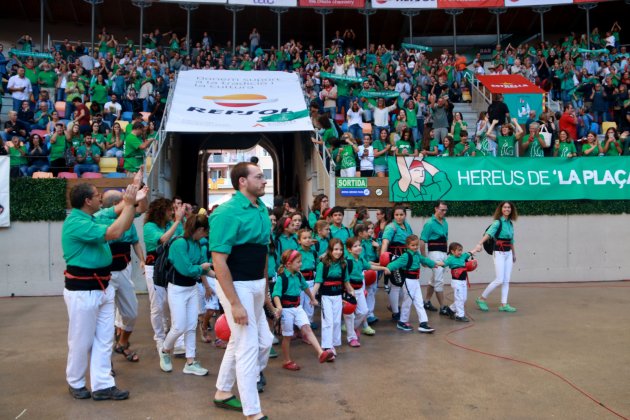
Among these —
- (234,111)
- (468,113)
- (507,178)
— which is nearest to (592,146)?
(507,178)

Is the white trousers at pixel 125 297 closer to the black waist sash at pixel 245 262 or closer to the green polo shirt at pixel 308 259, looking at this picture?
the green polo shirt at pixel 308 259

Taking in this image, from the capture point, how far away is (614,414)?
15.4 feet

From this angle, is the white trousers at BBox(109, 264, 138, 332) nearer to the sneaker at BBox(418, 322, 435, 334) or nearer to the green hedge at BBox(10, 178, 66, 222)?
the sneaker at BBox(418, 322, 435, 334)

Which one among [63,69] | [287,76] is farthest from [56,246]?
[287,76]

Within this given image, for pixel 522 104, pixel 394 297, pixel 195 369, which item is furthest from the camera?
pixel 522 104

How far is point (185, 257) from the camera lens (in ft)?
19.0

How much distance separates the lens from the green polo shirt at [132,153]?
12.6 meters

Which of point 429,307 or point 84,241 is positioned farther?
point 429,307

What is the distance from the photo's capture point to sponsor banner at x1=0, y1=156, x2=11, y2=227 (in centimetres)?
1162

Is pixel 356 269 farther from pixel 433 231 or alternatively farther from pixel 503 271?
pixel 503 271

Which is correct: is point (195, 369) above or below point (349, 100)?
below

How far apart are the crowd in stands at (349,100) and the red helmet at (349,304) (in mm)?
6099

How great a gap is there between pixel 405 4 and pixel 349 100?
659 cm

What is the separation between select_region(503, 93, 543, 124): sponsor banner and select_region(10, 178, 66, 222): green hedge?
12514 millimetres
